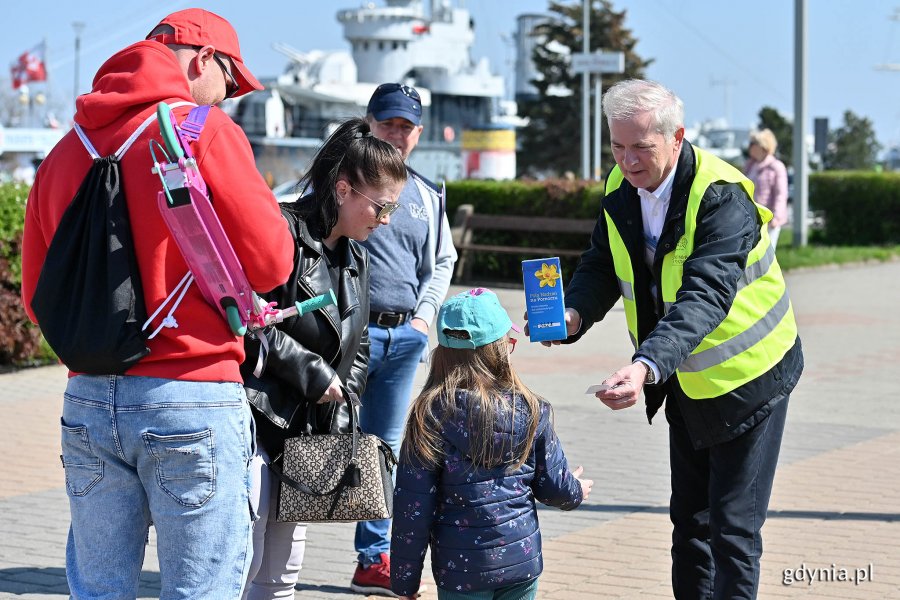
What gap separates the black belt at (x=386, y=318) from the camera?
16.4ft

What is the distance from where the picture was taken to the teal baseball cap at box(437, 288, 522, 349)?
362 cm

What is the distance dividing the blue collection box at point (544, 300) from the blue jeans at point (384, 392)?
4.15 ft

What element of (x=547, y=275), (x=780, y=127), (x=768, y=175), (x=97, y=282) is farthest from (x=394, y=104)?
Answer: (x=780, y=127)

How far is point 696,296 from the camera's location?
355 centimetres

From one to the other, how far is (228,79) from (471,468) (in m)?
1.31

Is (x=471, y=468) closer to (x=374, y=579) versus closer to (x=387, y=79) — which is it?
(x=374, y=579)

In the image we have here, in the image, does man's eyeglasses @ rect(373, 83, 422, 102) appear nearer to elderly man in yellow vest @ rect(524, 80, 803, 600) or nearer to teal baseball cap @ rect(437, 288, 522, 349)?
elderly man in yellow vest @ rect(524, 80, 803, 600)

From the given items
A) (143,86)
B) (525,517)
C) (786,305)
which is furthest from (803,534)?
(143,86)

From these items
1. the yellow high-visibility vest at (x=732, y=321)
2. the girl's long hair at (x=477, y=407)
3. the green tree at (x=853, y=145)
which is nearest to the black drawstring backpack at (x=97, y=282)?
the girl's long hair at (x=477, y=407)

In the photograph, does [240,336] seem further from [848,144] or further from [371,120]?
[848,144]

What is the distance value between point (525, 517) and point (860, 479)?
3.72 m

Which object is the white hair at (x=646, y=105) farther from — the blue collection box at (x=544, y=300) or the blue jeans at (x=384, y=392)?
the blue jeans at (x=384, y=392)

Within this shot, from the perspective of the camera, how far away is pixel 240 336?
118 inches

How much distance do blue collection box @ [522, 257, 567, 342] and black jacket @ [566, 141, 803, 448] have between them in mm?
268
